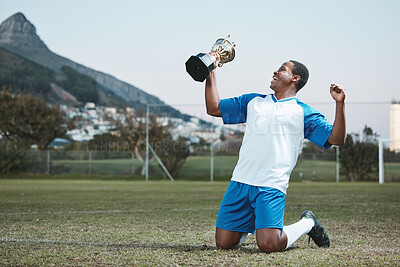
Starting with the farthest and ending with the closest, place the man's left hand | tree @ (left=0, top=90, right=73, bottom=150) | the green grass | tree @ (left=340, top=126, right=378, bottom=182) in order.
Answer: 1. tree @ (left=0, top=90, right=73, bottom=150)
2. the green grass
3. tree @ (left=340, top=126, right=378, bottom=182)
4. the man's left hand

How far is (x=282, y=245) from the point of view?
388 centimetres

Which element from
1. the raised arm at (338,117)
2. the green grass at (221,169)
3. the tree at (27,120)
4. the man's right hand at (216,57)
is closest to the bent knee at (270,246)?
the raised arm at (338,117)

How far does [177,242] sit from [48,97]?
81796 mm

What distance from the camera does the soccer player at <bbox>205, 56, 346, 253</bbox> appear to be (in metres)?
3.91

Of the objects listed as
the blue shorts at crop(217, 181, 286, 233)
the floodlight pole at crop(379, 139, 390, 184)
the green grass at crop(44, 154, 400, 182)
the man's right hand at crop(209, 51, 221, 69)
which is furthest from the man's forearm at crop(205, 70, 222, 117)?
the green grass at crop(44, 154, 400, 182)

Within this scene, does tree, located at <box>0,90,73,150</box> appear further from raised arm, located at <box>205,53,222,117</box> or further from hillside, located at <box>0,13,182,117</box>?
hillside, located at <box>0,13,182,117</box>

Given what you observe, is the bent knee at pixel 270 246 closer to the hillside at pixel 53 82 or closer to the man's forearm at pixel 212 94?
the man's forearm at pixel 212 94

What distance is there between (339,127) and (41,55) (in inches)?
3838

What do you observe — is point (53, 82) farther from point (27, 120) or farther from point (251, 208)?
point (251, 208)

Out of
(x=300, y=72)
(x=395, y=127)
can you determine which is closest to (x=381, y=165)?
(x=395, y=127)

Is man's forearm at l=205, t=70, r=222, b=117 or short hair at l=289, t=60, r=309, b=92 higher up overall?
short hair at l=289, t=60, r=309, b=92

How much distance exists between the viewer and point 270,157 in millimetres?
4020

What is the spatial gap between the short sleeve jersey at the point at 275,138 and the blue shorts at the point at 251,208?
2.5 inches

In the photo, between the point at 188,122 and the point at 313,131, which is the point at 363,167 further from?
the point at 313,131
